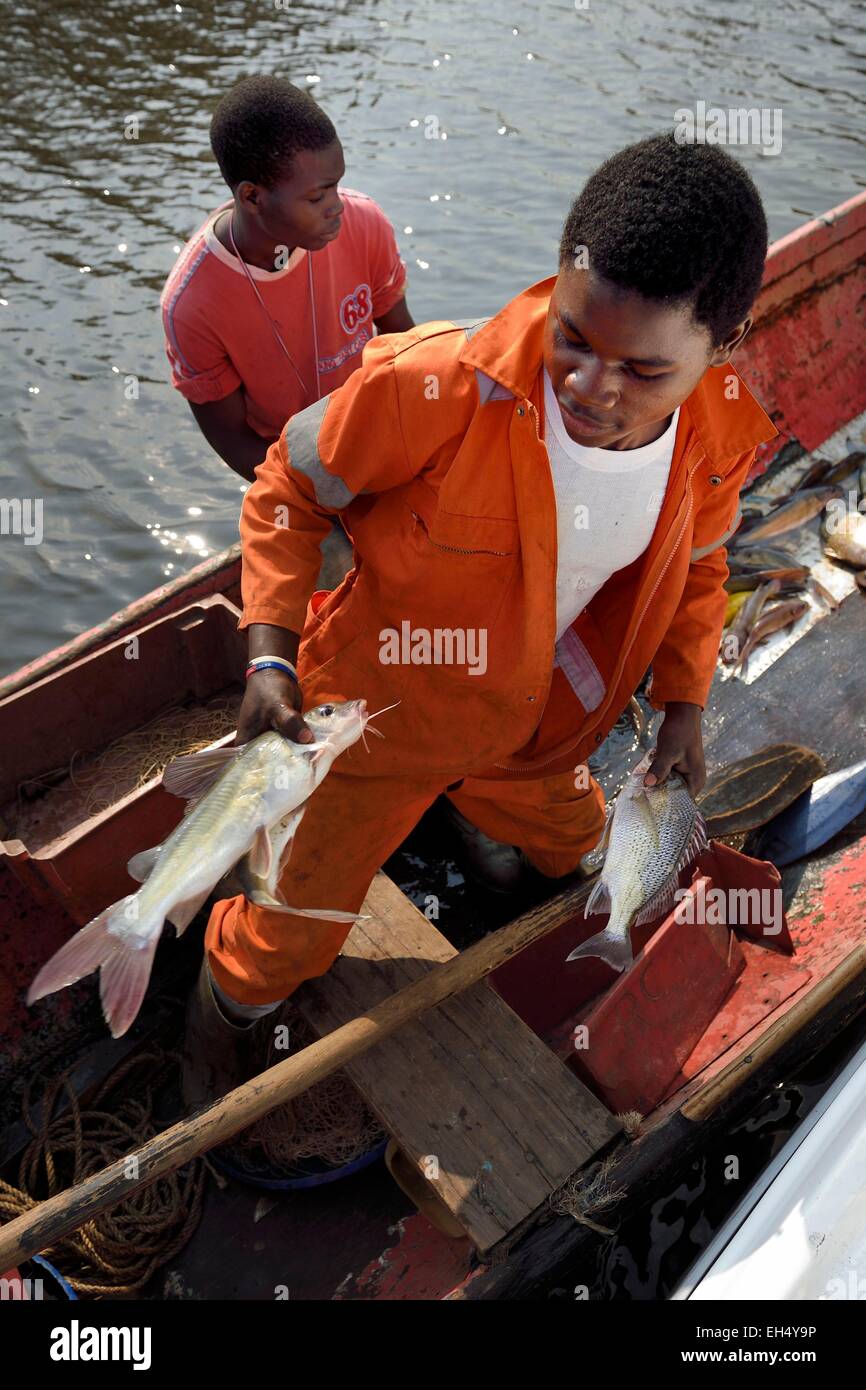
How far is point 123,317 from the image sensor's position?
33.4ft

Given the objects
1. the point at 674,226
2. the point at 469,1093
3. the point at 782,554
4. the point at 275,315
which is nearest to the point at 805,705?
the point at 782,554

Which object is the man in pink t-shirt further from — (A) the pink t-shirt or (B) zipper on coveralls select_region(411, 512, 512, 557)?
(B) zipper on coveralls select_region(411, 512, 512, 557)

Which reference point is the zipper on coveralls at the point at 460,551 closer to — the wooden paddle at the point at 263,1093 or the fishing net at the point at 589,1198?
the wooden paddle at the point at 263,1093

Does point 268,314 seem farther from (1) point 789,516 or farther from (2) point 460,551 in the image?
(1) point 789,516

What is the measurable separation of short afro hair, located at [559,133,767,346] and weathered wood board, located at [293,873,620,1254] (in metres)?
2.25

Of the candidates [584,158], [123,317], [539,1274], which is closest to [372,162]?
[584,158]

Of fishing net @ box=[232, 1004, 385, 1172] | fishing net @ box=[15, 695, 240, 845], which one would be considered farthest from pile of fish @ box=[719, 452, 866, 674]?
fishing net @ box=[232, 1004, 385, 1172]

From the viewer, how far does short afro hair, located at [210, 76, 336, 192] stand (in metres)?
4.16

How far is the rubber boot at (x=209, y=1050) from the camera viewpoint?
3605 millimetres

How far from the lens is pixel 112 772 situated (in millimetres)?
4645

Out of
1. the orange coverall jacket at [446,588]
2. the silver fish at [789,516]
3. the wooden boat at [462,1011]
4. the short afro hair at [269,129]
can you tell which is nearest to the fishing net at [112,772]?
the wooden boat at [462,1011]

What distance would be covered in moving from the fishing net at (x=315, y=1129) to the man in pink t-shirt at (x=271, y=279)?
2361mm

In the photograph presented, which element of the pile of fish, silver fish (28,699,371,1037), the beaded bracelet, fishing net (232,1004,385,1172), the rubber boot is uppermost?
the beaded bracelet

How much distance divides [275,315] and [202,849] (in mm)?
2811
